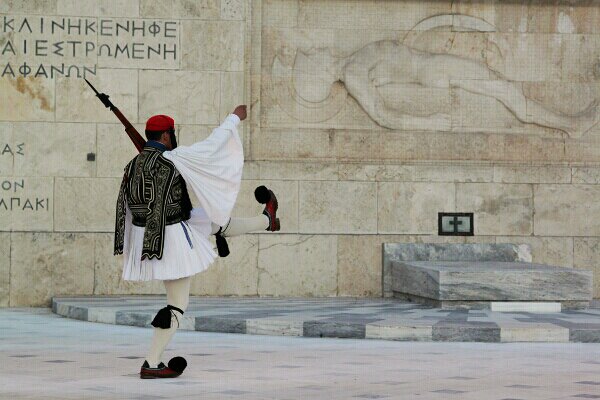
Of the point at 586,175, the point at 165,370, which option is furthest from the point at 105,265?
the point at 165,370

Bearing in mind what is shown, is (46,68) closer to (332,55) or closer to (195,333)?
(332,55)

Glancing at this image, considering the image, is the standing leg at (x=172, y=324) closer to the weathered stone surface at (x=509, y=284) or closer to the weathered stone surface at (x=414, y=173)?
the weathered stone surface at (x=509, y=284)

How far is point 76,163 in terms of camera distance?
16.3m

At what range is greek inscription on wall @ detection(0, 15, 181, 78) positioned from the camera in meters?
16.2

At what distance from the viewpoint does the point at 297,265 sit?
54.1 feet

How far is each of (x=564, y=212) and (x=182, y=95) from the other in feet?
17.4

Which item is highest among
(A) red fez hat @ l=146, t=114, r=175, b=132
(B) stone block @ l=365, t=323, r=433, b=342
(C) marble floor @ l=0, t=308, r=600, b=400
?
(A) red fez hat @ l=146, t=114, r=175, b=132

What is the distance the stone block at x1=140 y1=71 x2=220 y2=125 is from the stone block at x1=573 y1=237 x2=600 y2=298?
5.09 meters

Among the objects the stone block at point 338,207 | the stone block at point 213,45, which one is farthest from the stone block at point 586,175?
the stone block at point 213,45

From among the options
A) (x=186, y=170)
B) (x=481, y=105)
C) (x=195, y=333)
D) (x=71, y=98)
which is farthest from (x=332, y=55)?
(x=186, y=170)

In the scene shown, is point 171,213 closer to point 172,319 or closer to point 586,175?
point 172,319

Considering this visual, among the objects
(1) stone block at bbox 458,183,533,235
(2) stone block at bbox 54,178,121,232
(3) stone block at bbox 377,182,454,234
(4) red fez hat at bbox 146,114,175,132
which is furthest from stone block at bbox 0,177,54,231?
(4) red fez hat at bbox 146,114,175,132

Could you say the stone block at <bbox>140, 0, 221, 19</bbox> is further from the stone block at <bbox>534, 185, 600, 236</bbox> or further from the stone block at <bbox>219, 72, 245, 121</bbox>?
the stone block at <bbox>534, 185, 600, 236</bbox>

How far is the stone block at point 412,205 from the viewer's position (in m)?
16.8
